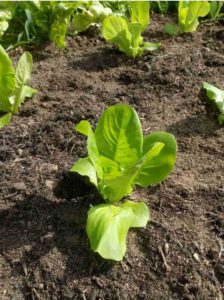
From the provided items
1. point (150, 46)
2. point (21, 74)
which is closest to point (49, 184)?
point (21, 74)

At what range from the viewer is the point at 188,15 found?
9.59ft

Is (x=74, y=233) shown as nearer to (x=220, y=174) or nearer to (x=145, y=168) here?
(x=145, y=168)

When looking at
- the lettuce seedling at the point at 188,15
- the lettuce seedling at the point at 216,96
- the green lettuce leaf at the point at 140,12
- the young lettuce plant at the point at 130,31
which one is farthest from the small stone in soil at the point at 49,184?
the lettuce seedling at the point at 188,15

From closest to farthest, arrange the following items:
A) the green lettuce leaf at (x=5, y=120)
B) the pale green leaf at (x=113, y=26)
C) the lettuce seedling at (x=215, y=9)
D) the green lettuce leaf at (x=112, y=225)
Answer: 1. the green lettuce leaf at (x=112, y=225)
2. the green lettuce leaf at (x=5, y=120)
3. the pale green leaf at (x=113, y=26)
4. the lettuce seedling at (x=215, y=9)

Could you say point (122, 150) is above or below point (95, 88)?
above

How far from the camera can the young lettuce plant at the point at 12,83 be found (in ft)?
7.42

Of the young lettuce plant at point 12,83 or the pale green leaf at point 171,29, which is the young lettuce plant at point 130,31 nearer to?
the pale green leaf at point 171,29

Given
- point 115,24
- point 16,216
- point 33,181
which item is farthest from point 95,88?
point 16,216

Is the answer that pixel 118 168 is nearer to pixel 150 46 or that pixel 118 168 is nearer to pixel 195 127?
pixel 195 127

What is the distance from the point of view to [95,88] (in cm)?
257

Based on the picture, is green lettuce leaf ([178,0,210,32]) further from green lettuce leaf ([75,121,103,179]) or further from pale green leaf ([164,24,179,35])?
green lettuce leaf ([75,121,103,179])

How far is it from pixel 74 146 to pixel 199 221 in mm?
603

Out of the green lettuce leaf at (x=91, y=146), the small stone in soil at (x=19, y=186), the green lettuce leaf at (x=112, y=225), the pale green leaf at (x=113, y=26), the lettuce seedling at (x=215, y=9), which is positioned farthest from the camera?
the lettuce seedling at (x=215, y=9)

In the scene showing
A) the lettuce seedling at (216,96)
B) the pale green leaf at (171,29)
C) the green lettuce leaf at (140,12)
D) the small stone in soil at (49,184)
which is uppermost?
the green lettuce leaf at (140,12)
